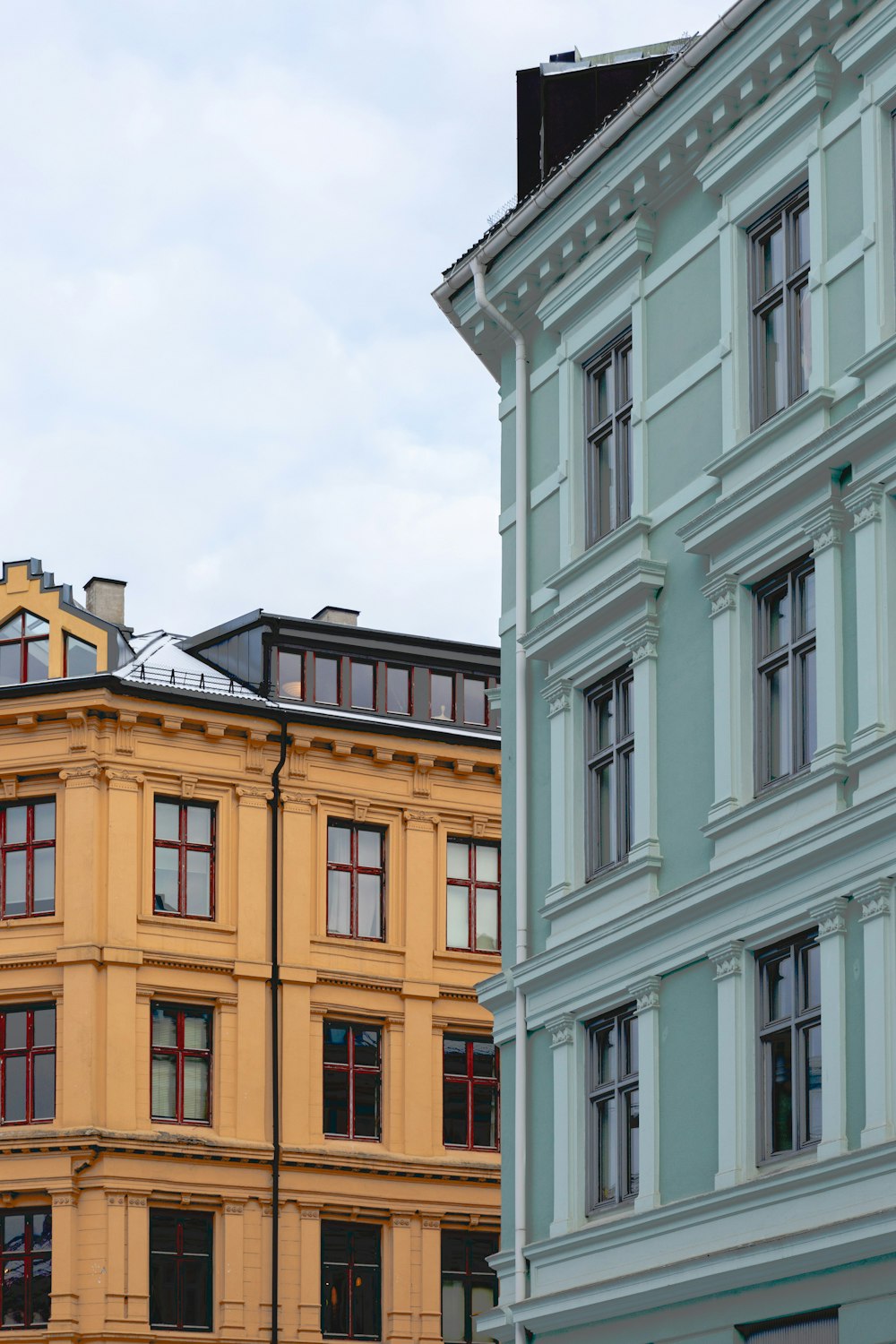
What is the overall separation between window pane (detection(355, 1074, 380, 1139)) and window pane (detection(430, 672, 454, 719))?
698cm

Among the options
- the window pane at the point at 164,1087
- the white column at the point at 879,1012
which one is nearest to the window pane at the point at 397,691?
the window pane at the point at 164,1087

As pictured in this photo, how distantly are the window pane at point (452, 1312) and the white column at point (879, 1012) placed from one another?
77.4ft

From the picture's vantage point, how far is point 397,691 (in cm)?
4391

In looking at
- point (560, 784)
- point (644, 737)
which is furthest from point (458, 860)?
point (644, 737)

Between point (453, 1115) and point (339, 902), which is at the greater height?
point (339, 902)

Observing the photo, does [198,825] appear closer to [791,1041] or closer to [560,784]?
[560,784]

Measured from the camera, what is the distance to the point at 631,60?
90.9 feet

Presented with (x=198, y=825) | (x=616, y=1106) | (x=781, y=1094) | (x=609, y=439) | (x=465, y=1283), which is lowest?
(x=465, y=1283)

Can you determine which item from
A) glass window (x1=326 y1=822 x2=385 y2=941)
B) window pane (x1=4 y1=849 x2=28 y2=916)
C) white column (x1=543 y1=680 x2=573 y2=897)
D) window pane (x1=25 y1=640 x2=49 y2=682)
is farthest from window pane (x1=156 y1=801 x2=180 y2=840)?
white column (x1=543 y1=680 x2=573 y2=897)

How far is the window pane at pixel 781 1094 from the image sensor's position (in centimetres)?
2006

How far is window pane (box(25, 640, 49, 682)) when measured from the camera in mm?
41875

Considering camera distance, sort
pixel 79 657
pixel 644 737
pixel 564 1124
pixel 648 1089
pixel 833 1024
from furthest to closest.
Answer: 1. pixel 79 657
2. pixel 564 1124
3. pixel 644 737
4. pixel 648 1089
5. pixel 833 1024

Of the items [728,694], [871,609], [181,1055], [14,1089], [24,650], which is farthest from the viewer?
[24,650]

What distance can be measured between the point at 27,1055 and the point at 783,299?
2280 cm
